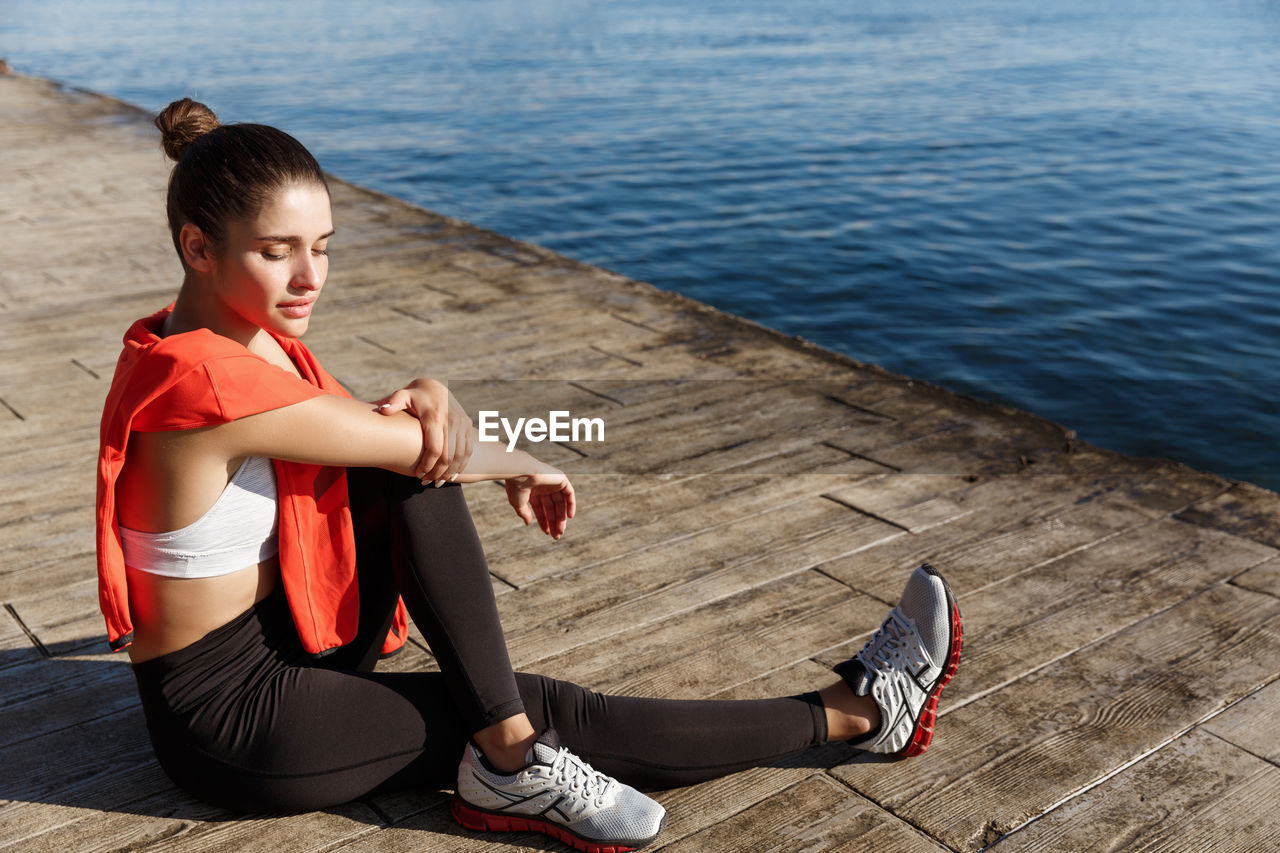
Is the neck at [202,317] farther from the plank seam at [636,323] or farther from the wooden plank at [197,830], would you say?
the plank seam at [636,323]

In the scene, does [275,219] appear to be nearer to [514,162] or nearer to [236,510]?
[236,510]

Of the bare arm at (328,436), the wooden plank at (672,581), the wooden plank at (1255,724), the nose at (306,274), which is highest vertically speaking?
the nose at (306,274)

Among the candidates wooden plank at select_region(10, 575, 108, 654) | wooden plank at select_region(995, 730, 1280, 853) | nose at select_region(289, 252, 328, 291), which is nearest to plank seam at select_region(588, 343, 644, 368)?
wooden plank at select_region(10, 575, 108, 654)

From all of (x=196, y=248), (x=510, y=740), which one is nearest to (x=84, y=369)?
(x=196, y=248)

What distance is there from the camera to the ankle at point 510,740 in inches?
75.3

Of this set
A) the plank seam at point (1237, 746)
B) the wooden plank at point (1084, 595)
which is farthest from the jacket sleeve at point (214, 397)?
the plank seam at point (1237, 746)

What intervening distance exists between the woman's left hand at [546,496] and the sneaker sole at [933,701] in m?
0.73

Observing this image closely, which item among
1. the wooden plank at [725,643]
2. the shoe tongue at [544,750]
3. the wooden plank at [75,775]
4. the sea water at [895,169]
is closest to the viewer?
the shoe tongue at [544,750]

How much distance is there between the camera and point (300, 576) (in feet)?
6.21

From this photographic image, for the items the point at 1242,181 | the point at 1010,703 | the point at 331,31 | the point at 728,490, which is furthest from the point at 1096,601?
the point at 331,31

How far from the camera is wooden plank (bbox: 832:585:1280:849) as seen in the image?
2094 mm

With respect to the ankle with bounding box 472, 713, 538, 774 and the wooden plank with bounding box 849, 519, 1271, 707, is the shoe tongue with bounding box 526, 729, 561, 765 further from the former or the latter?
the wooden plank with bounding box 849, 519, 1271, 707

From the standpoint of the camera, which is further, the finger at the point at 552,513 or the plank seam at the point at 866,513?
the plank seam at the point at 866,513

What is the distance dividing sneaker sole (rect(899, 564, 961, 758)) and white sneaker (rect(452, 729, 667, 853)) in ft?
1.76
